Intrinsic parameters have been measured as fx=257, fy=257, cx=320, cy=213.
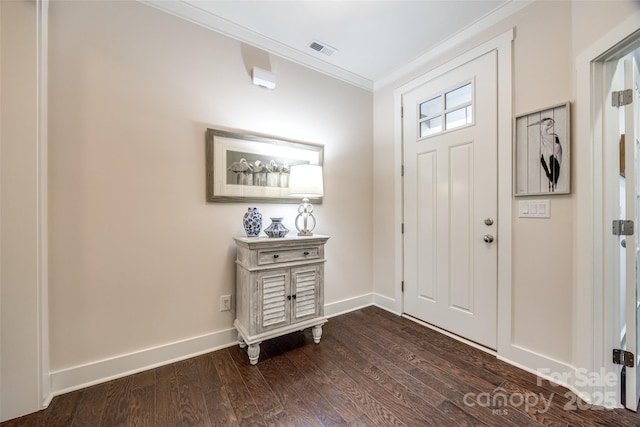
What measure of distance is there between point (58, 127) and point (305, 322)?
2.11 m

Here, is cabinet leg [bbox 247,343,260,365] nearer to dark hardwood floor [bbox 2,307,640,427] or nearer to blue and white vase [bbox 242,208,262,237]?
dark hardwood floor [bbox 2,307,640,427]

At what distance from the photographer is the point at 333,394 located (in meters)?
1.55

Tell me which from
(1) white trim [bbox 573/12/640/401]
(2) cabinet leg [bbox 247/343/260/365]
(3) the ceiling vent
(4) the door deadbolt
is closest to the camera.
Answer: (1) white trim [bbox 573/12/640/401]

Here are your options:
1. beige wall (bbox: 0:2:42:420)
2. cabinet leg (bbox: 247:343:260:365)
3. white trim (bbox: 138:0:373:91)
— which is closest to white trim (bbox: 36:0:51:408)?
beige wall (bbox: 0:2:42:420)

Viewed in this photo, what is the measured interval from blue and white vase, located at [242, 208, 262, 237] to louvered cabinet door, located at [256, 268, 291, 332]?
351mm

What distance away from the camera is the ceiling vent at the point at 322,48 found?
7.70 feet

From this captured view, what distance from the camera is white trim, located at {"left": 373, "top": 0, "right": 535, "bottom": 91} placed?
1862 mm

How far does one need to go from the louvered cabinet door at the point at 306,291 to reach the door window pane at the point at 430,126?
1648mm

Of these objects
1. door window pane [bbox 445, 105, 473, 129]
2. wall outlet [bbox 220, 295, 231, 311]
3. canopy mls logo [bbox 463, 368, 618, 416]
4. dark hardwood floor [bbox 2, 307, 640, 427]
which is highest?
door window pane [bbox 445, 105, 473, 129]

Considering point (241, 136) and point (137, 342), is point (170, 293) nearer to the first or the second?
point (137, 342)

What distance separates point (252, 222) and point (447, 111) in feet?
6.49

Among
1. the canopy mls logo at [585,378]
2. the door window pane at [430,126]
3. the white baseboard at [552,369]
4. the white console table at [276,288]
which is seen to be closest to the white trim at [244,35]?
the door window pane at [430,126]

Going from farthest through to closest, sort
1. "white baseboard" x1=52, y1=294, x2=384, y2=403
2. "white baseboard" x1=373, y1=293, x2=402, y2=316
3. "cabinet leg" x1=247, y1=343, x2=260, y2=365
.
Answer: "white baseboard" x1=373, y1=293, x2=402, y2=316 < "cabinet leg" x1=247, y1=343, x2=260, y2=365 < "white baseboard" x1=52, y1=294, x2=384, y2=403

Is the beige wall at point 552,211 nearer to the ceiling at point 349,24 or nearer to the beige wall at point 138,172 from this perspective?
the ceiling at point 349,24
